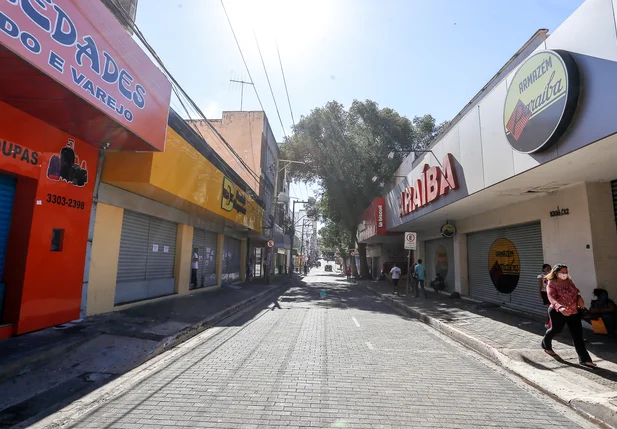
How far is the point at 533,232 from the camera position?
419 inches

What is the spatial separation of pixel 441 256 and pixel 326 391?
15.6m

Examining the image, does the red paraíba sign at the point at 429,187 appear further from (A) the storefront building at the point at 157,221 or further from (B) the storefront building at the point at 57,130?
(B) the storefront building at the point at 57,130

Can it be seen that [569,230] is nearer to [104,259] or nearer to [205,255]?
[104,259]

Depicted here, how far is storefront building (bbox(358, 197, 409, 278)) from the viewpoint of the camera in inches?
843

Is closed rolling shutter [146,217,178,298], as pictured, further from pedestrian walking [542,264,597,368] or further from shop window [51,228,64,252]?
pedestrian walking [542,264,597,368]

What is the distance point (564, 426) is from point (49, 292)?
8438 millimetres

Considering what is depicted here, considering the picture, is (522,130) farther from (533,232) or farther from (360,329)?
(360,329)

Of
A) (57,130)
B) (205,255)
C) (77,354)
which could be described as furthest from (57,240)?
(205,255)

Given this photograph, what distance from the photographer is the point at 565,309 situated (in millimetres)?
5777

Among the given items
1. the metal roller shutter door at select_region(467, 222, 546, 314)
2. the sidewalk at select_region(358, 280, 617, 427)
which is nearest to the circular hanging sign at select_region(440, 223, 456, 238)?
the metal roller shutter door at select_region(467, 222, 546, 314)

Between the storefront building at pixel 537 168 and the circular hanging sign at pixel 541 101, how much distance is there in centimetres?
2

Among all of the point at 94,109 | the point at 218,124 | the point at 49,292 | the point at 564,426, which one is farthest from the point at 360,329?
the point at 218,124

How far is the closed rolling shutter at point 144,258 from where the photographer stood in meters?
9.91

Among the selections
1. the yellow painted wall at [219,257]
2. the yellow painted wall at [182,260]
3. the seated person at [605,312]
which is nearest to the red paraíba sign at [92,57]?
the yellow painted wall at [182,260]
